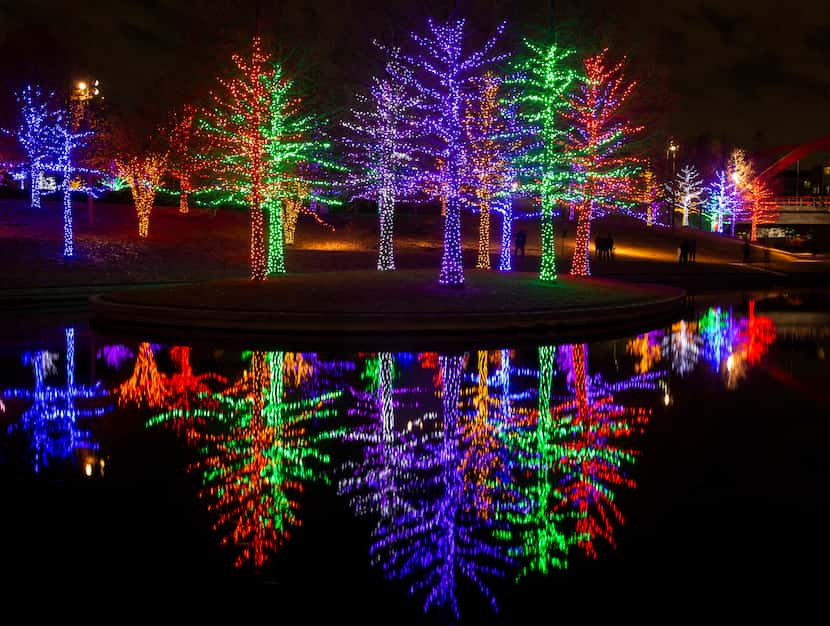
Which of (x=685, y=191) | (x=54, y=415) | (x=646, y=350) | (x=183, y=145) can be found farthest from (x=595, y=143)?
(x=685, y=191)

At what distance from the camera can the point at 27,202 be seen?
183 feet

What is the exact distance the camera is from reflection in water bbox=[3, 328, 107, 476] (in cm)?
877

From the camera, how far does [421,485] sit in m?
7.43

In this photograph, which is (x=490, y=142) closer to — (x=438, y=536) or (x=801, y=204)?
(x=438, y=536)

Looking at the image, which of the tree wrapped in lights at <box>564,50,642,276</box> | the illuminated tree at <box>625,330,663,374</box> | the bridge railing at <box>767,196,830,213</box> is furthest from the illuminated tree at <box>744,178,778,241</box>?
the illuminated tree at <box>625,330,663,374</box>

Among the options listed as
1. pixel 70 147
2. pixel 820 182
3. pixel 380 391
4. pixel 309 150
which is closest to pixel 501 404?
pixel 380 391

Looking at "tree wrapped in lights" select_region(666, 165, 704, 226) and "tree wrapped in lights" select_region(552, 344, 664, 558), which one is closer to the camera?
"tree wrapped in lights" select_region(552, 344, 664, 558)

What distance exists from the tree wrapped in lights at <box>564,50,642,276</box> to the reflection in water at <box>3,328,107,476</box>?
22.3 m

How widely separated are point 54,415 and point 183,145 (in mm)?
40481

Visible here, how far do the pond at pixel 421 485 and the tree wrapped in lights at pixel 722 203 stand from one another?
241 feet

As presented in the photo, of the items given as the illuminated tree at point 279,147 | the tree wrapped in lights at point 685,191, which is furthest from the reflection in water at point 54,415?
the tree wrapped in lights at point 685,191

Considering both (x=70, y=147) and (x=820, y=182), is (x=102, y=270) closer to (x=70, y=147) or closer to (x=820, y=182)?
(x=70, y=147)

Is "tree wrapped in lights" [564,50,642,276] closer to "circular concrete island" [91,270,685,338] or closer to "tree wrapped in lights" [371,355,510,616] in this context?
"circular concrete island" [91,270,685,338]

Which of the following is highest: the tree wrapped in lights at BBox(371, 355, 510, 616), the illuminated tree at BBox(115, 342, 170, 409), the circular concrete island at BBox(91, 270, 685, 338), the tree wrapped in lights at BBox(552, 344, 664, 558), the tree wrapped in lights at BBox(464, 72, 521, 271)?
the tree wrapped in lights at BBox(464, 72, 521, 271)
